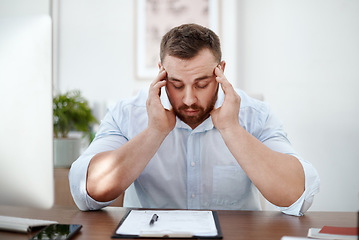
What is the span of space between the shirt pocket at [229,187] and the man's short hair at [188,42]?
17.9 inches

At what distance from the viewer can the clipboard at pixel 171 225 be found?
662mm

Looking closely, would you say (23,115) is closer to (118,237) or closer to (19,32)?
(19,32)

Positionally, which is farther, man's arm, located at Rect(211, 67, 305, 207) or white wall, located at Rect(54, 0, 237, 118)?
white wall, located at Rect(54, 0, 237, 118)

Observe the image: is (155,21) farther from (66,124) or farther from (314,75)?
(314,75)

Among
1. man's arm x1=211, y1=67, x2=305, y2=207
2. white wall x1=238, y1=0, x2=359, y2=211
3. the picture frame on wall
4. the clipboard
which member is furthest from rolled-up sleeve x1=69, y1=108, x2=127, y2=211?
white wall x1=238, y1=0, x2=359, y2=211

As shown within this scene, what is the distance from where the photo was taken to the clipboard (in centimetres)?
66

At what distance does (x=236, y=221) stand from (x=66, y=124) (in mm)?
1516

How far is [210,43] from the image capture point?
1213mm

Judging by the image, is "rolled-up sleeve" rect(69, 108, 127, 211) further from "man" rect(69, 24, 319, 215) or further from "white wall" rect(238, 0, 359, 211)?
"white wall" rect(238, 0, 359, 211)

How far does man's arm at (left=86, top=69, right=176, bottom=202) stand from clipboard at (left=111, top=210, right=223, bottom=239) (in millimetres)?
164

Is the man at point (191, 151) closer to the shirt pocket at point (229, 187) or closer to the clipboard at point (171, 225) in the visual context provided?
the shirt pocket at point (229, 187)

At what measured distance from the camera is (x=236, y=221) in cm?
81

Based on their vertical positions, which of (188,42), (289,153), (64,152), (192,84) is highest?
(188,42)

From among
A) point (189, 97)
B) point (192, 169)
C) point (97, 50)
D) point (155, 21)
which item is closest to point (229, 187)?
point (192, 169)
